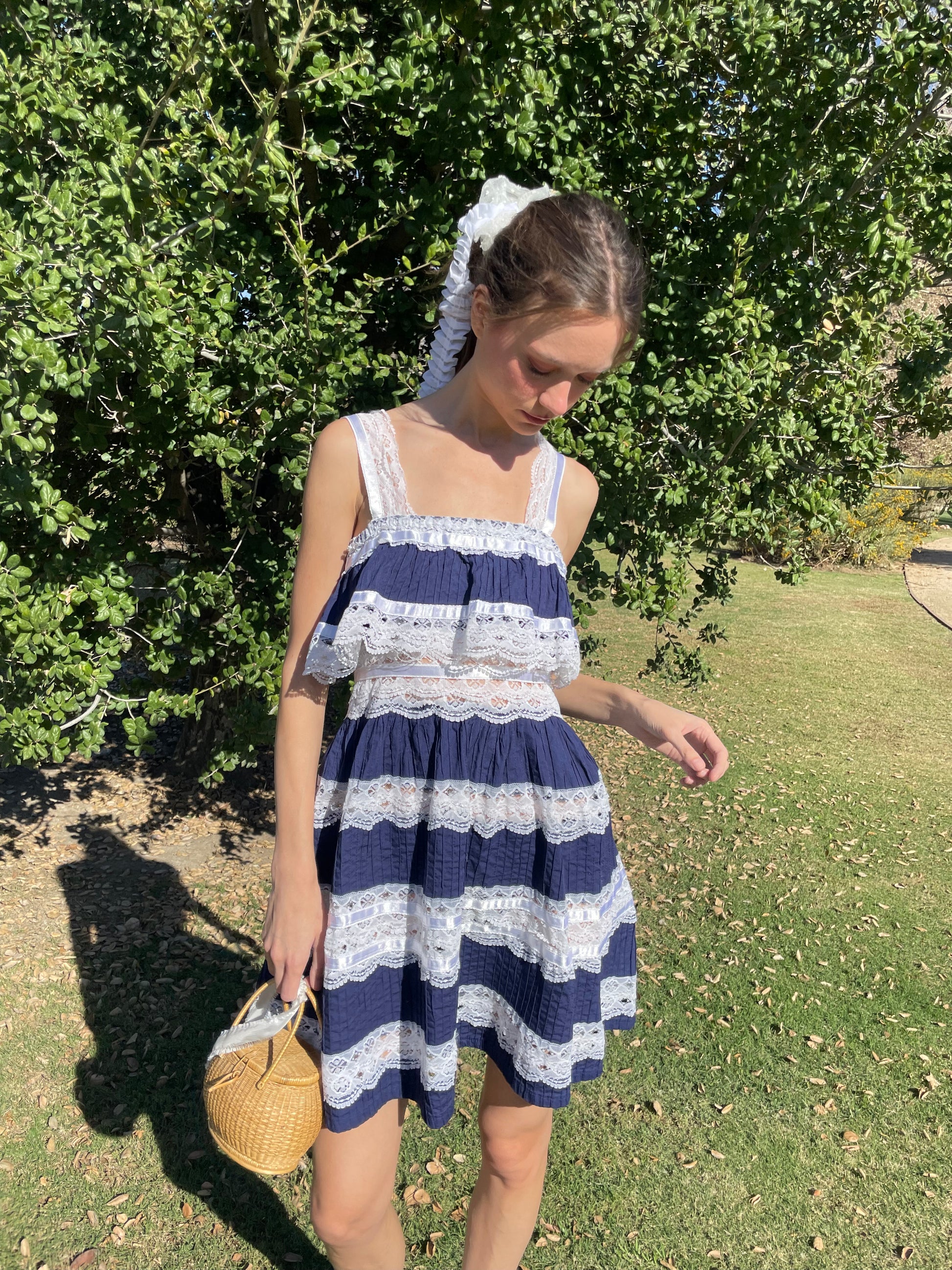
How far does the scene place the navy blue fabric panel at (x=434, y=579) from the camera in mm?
1860

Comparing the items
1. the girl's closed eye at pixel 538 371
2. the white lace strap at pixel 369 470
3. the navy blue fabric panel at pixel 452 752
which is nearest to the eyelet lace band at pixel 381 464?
the white lace strap at pixel 369 470

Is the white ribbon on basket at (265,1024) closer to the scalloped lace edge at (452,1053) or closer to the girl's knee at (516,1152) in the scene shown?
the scalloped lace edge at (452,1053)

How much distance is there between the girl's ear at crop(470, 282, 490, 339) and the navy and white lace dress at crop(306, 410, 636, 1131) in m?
0.27

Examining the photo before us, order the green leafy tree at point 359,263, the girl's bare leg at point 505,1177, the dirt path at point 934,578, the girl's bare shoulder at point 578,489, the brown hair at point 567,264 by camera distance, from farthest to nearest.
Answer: the dirt path at point 934,578 < the green leafy tree at point 359,263 < the girl's bare shoulder at point 578,489 < the girl's bare leg at point 505,1177 < the brown hair at point 567,264

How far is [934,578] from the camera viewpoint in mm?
17688

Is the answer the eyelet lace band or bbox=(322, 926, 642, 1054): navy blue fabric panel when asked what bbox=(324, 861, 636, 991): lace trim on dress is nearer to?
bbox=(322, 926, 642, 1054): navy blue fabric panel

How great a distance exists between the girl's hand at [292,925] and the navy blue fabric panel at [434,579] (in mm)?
519

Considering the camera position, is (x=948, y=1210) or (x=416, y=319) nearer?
(x=948, y=1210)

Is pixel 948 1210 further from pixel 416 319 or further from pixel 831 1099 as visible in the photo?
pixel 416 319

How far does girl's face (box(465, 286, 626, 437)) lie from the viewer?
5.83ft

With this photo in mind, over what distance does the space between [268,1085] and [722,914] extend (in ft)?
13.8

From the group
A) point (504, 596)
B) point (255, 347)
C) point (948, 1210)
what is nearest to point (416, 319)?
point (255, 347)

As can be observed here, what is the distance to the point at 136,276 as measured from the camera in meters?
2.79

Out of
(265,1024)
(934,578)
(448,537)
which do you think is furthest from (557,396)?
(934,578)
